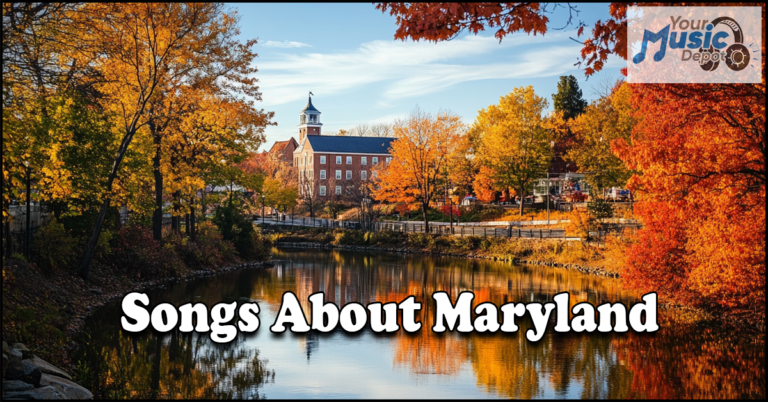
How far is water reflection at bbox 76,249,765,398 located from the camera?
13227 mm

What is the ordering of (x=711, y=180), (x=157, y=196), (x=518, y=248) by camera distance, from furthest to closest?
1. (x=518, y=248)
2. (x=157, y=196)
3. (x=711, y=180)

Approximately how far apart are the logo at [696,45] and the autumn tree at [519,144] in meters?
37.4

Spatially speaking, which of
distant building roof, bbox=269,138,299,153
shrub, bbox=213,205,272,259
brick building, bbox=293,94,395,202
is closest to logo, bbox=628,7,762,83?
shrub, bbox=213,205,272,259

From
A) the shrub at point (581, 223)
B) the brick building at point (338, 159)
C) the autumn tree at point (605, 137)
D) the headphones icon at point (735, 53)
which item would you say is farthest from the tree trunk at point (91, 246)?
the brick building at point (338, 159)

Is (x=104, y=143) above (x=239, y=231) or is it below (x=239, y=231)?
above

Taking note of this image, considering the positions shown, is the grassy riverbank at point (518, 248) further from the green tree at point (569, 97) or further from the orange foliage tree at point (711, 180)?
the green tree at point (569, 97)

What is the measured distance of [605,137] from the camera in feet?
165

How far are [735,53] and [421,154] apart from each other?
128 feet

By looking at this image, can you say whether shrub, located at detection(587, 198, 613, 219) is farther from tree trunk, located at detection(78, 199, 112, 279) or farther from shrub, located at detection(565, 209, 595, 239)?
tree trunk, located at detection(78, 199, 112, 279)

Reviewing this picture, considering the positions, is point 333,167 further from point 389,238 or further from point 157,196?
point 157,196

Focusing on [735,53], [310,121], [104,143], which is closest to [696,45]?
[735,53]

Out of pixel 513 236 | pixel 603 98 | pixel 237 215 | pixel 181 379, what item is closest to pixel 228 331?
pixel 181 379

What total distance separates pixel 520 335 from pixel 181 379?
388 inches

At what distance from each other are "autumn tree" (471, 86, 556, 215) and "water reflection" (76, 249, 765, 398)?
3263 centimetres
